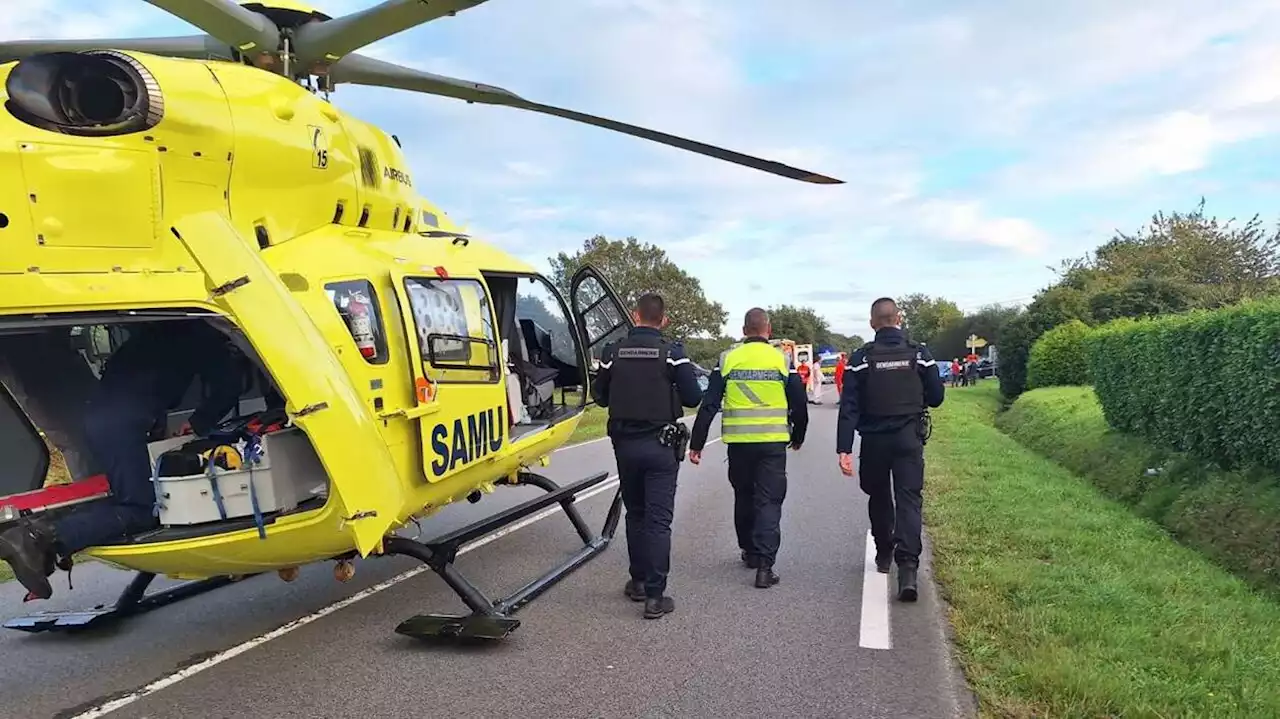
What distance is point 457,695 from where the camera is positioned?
171 inches

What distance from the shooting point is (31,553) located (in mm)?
4043

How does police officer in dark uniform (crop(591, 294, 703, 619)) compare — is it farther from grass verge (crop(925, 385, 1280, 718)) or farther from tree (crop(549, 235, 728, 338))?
tree (crop(549, 235, 728, 338))

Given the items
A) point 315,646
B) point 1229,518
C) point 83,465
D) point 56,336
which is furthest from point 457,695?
point 1229,518

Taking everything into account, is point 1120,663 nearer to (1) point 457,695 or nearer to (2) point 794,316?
(1) point 457,695

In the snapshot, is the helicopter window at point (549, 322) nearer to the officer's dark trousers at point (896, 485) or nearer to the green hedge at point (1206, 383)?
the officer's dark trousers at point (896, 485)

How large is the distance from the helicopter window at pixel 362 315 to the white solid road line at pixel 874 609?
318cm

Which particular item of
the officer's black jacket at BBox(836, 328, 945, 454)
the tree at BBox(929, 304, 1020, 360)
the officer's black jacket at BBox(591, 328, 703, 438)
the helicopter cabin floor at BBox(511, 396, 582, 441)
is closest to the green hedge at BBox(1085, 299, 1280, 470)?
the officer's black jacket at BBox(836, 328, 945, 454)

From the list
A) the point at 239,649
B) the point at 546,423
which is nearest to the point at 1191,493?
the point at 546,423

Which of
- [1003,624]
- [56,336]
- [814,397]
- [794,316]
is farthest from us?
[794,316]

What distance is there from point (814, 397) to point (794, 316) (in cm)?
6337

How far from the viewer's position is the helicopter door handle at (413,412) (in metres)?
4.78

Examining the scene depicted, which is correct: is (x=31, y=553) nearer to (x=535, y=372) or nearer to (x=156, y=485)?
(x=156, y=485)

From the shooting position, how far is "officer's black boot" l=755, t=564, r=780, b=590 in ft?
20.4

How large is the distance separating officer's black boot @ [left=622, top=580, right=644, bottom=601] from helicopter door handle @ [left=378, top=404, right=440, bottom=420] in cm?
188
